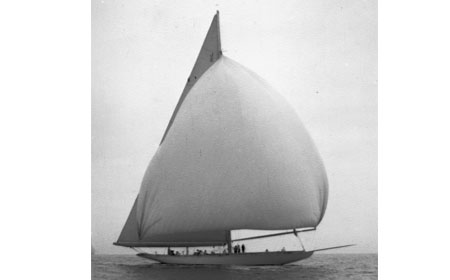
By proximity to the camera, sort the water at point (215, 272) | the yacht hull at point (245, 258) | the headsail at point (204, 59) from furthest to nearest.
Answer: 1. the yacht hull at point (245, 258)
2. the water at point (215, 272)
3. the headsail at point (204, 59)

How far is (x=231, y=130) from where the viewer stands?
1972 centimetres

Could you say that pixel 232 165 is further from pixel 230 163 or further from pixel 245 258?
pixel 245 258

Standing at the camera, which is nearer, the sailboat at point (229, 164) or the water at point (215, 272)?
the sailboat at point (229, 164)

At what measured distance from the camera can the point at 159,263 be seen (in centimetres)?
2486

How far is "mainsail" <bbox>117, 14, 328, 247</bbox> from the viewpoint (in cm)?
1942

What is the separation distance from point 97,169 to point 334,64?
248 inches

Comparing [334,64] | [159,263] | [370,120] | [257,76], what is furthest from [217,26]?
[159,263]

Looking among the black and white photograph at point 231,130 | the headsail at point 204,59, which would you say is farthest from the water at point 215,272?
the headsail at point 204,59

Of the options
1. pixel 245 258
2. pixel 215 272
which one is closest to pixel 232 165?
pixel 215 272

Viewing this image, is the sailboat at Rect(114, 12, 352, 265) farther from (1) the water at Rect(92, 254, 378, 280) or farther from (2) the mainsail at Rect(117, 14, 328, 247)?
(1) the water at Rect(92, 254, 378, 280)

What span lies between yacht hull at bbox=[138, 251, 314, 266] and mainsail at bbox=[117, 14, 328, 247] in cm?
210

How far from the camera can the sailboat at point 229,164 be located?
19422 millimetres

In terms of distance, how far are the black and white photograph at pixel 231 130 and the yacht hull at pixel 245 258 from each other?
0.04 metres

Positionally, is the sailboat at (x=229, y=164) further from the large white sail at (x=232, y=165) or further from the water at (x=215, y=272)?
the water at (x=215, y=272)
